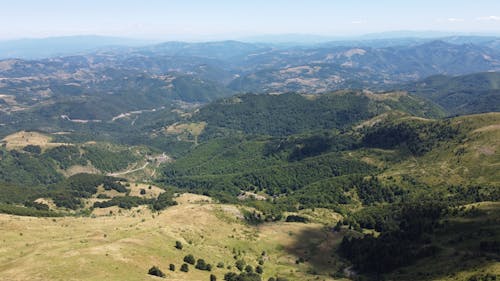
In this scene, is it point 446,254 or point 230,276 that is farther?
point 446,254

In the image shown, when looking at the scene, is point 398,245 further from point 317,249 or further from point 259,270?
point 259,270

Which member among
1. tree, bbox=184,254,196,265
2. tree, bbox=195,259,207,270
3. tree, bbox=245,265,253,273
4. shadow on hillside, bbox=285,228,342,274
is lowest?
shadow on hillside, bbox=285,228,342,274

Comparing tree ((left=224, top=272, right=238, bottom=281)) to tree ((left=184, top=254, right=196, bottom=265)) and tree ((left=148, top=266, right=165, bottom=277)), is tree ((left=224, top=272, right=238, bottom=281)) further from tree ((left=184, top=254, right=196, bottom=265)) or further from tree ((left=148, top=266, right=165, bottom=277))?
tree ((left=148, top=266, right=165, bottom=277))

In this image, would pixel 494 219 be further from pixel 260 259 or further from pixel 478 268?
pixel 260 259

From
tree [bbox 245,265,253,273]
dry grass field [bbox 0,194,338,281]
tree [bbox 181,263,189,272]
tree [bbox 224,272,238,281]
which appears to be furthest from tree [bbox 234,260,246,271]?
tree [bbox 181,263,189,272]

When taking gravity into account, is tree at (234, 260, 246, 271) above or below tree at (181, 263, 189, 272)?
below

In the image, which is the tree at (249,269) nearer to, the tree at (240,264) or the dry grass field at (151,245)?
the tree at (240,264)

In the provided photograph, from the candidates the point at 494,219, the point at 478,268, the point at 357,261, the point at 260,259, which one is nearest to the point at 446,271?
the point at 478,268

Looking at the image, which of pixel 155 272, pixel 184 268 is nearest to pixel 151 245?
pixel 184 268

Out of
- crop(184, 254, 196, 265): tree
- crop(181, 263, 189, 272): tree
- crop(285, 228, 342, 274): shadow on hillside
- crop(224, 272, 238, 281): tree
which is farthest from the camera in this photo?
crop(285, 228, 342, 274): shadow on hillside

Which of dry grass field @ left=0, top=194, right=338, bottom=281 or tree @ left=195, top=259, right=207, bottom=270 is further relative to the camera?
tree @ left=195, top=259, right=207, bottom=270

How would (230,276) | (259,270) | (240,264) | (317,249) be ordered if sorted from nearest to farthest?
(230,276), (240,264), (259,270), (317,249)
